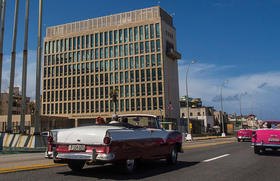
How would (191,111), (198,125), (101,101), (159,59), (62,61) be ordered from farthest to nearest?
(191,111), (198,125), (62,61), (101,101), (159,59)

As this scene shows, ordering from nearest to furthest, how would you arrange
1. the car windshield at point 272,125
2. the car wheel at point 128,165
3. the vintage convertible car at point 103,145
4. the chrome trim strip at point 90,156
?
the chrome trim strip at point 90,156 → the vintage convertible car at point 103,145 → the car wheel at point 128,165 → the car windshield at point 272,125

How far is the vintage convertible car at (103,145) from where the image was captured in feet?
20.0

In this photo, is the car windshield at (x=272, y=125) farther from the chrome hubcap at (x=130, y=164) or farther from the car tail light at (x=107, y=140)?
the car tail light at (x=107, y=140)

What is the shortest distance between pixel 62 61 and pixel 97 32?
12546 mm

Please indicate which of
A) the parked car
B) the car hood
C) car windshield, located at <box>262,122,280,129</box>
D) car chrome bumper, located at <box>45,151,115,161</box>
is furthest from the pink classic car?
the parked car

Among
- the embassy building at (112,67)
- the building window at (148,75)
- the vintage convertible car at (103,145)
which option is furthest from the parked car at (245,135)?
the building window at (148,75)

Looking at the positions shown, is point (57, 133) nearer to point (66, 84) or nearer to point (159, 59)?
point (159, 59)

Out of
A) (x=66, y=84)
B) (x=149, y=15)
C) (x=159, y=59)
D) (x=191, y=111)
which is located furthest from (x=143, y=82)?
(x=191, y=111)

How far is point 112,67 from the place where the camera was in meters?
72.4

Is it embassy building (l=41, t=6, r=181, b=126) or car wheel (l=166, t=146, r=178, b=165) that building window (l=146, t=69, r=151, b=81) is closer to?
embassy building (l=41, t=6, r=181, b=126)

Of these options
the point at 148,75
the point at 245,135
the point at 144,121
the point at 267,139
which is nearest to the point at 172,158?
the point at 144,121

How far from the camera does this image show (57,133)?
682 centimetres

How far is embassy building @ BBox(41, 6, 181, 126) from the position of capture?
224 ft

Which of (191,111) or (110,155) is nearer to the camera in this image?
(110,155)
